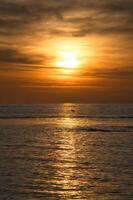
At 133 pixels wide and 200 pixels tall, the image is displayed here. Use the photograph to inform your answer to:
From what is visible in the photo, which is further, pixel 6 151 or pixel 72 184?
pixel 6 151

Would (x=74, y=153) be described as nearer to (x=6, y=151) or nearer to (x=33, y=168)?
(x=6, y=151)

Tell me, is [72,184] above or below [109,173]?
below

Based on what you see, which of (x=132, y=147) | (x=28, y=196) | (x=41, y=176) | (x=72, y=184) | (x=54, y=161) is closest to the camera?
(x=28, y=196)

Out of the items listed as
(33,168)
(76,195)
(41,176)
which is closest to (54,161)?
(33,168)

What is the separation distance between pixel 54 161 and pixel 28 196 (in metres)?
10.4

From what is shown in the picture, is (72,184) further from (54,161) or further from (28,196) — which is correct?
(54,161)

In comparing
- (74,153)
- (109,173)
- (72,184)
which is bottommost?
(72,184)

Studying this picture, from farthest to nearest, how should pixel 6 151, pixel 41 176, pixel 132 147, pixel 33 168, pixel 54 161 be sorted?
pixel 132 147
pixel 6 151
pixel 54 161
pixel 33 168
pixel 41 176

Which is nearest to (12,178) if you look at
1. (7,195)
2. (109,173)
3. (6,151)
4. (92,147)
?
(7,195)

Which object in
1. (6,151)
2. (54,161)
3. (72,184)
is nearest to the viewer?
(72,184)

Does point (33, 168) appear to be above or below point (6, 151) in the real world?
below

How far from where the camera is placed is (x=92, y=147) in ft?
126

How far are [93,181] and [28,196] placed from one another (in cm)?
433

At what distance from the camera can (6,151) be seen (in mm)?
33562
